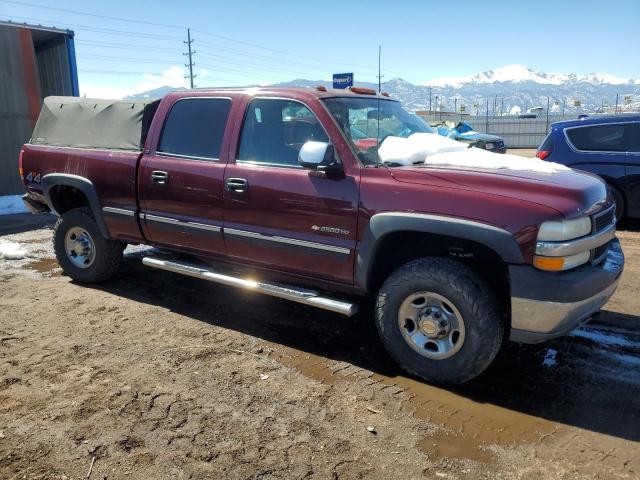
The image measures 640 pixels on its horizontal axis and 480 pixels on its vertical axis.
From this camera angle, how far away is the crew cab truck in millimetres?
3057

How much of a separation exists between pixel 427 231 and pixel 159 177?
2546 mm

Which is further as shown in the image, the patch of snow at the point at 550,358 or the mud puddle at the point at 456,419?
the patch of snow at the point at 550,358

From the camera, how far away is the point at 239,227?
164 inches

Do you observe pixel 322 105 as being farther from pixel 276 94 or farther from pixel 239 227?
pixel 239 227

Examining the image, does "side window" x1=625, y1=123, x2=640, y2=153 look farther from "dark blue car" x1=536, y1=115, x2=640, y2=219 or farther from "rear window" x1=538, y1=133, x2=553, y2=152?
"rear window" x1=538, y1=133, x2=553, y2=152

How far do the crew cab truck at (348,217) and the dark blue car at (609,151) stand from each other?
4286mm

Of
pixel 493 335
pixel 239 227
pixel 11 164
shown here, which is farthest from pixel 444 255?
pixel 11 164

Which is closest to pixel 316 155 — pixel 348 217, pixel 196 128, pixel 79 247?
pixel 348 217

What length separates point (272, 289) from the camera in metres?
4.04

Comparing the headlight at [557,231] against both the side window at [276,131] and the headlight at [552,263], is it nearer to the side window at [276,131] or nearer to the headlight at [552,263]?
the headlight at [552,263]

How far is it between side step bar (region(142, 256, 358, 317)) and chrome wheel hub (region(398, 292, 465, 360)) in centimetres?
40

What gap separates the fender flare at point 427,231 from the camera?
3.02 meters

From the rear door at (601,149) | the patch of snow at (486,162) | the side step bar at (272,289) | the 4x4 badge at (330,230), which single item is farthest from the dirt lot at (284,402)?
the rear door at (601,149)

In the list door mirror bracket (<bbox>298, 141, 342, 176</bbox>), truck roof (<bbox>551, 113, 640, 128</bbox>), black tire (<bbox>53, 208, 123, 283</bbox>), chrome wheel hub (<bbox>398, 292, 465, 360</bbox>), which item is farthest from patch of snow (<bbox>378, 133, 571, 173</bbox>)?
truck roof (<bbox>551, 113, 640, 128</bbox>)
